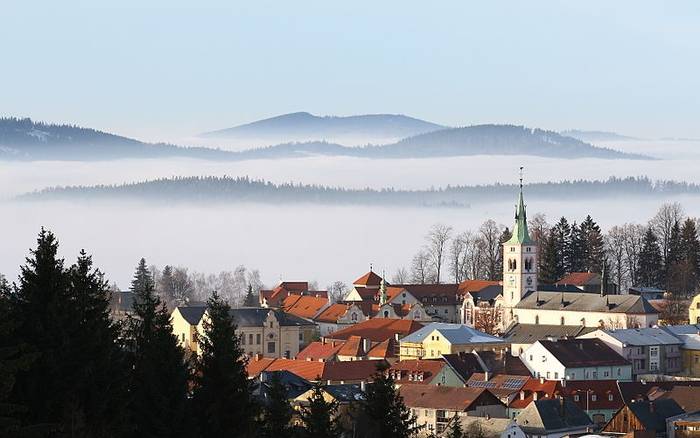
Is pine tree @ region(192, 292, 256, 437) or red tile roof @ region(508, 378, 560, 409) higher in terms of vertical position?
pine tree @ region(192, 292, 256, 437)

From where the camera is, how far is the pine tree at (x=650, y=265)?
6299 inches

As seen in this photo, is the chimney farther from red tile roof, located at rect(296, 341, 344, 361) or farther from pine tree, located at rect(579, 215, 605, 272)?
pine tree, located at rect(579, 215, 605, 272)

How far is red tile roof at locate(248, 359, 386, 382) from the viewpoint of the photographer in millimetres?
93000

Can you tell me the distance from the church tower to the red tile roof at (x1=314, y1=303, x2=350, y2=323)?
13.1 metres

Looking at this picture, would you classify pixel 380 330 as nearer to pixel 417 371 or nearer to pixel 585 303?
pixel 585 303

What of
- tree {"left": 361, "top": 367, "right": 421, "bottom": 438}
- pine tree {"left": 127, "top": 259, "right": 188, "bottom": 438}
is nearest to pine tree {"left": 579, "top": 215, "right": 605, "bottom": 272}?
tree {"left": 361, "top": 367, "right": 421, "bottom": 438}

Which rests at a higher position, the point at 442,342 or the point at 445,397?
the point at 442,342

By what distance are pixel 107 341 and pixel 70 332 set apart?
1118 millimetres

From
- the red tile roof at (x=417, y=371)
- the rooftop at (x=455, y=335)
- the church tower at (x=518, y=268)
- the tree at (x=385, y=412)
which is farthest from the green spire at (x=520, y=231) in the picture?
the tree at (x=385, y=412)

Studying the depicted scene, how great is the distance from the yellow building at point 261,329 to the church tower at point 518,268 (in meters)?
18.9

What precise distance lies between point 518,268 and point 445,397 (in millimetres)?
57855

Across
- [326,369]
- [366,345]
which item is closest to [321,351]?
[366,345]

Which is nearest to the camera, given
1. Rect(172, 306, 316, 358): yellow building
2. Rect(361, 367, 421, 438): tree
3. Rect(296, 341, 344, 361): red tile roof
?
Rect(361, 367, 421, 438): tree

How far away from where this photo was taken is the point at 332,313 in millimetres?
140000
